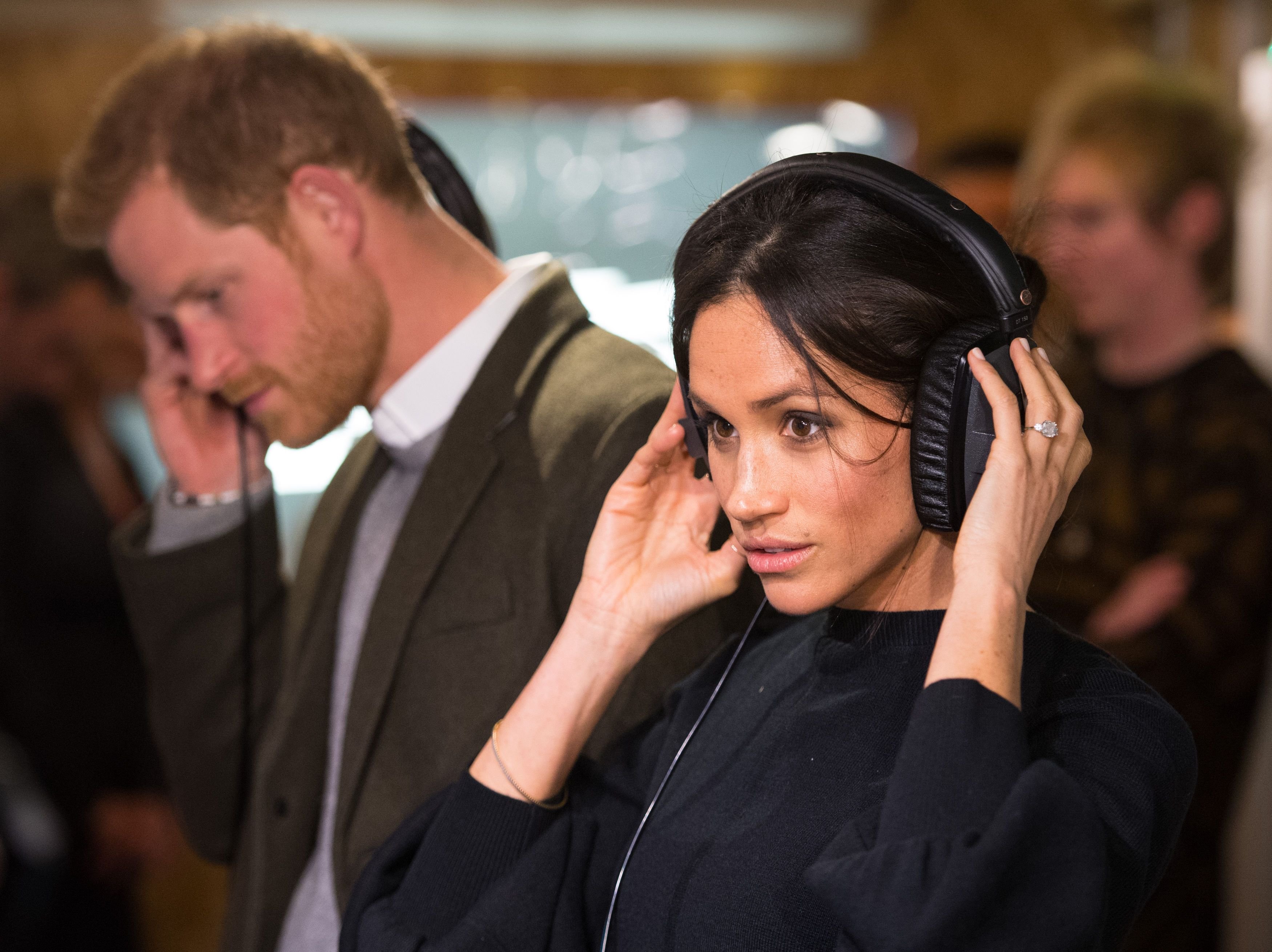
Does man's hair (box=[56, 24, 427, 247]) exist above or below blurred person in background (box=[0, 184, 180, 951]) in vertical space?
above

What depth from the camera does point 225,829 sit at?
1530mm

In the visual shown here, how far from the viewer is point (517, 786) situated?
0.98 meters

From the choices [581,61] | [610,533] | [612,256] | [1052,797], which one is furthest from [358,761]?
[581,61]

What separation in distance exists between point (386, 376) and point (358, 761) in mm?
472

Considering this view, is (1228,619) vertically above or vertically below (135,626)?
below

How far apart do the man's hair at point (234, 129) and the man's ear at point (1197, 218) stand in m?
1.55

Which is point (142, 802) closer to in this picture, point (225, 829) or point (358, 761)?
point (225, 829)

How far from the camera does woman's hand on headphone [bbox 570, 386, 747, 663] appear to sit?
3.30ft

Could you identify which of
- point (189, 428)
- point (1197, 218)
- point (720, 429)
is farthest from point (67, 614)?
point (1197, 218)

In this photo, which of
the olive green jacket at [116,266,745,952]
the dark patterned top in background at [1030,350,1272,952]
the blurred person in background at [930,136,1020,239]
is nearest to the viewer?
the olive green jacket at [116,266,745,952]

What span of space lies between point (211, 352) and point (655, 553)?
677mm

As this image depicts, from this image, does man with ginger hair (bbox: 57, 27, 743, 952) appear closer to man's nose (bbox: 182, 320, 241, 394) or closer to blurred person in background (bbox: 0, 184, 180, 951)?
man's nose (bbox: 182, 320, 241, 394)

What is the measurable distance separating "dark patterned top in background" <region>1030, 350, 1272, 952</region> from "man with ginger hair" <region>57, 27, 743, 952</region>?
3.34 feet

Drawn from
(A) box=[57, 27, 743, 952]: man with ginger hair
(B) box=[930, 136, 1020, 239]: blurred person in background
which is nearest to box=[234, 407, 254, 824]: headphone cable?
(A) box=[57, 27, 743, 952]: man with ginger hair
